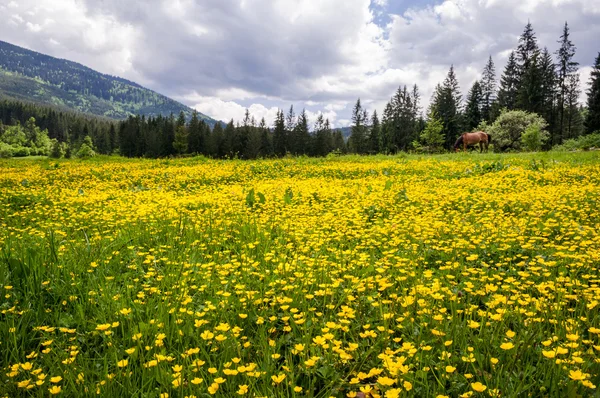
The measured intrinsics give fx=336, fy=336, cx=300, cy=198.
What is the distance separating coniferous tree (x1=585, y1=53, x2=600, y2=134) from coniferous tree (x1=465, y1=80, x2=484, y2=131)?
1624 cm

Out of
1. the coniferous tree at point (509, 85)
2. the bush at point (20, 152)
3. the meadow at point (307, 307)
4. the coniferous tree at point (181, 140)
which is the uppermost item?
the coniferous tree at point (509, 85)

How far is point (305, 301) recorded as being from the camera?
303 centimetres

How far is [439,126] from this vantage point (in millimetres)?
56656

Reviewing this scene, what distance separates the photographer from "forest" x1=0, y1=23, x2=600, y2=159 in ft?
156

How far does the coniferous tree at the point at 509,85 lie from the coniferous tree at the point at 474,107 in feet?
11.5

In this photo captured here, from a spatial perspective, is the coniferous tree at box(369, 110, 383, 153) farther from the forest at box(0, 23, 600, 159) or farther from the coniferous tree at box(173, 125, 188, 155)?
the coniferous tree at box(173, 125, 188, 155)

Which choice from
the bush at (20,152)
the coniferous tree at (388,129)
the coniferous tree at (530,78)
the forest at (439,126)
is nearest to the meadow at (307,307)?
the forest at (439,126)

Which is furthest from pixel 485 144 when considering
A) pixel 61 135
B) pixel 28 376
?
pixel 61 135

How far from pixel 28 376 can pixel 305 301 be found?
1993mm

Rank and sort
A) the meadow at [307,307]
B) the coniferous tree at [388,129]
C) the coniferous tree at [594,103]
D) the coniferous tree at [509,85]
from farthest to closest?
the coniferous tree at [388,129]
the coniferous tree at [509,85]
the coniferous tree at [594,103]
the meadow at [307,307]

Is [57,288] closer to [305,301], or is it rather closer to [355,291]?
[305,301]

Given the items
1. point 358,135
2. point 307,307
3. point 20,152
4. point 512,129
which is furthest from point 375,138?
point 20,152

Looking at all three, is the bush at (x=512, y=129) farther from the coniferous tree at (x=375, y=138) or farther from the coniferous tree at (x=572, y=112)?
the coniferous tree at (x=375, y=138)

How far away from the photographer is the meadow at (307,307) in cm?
206
